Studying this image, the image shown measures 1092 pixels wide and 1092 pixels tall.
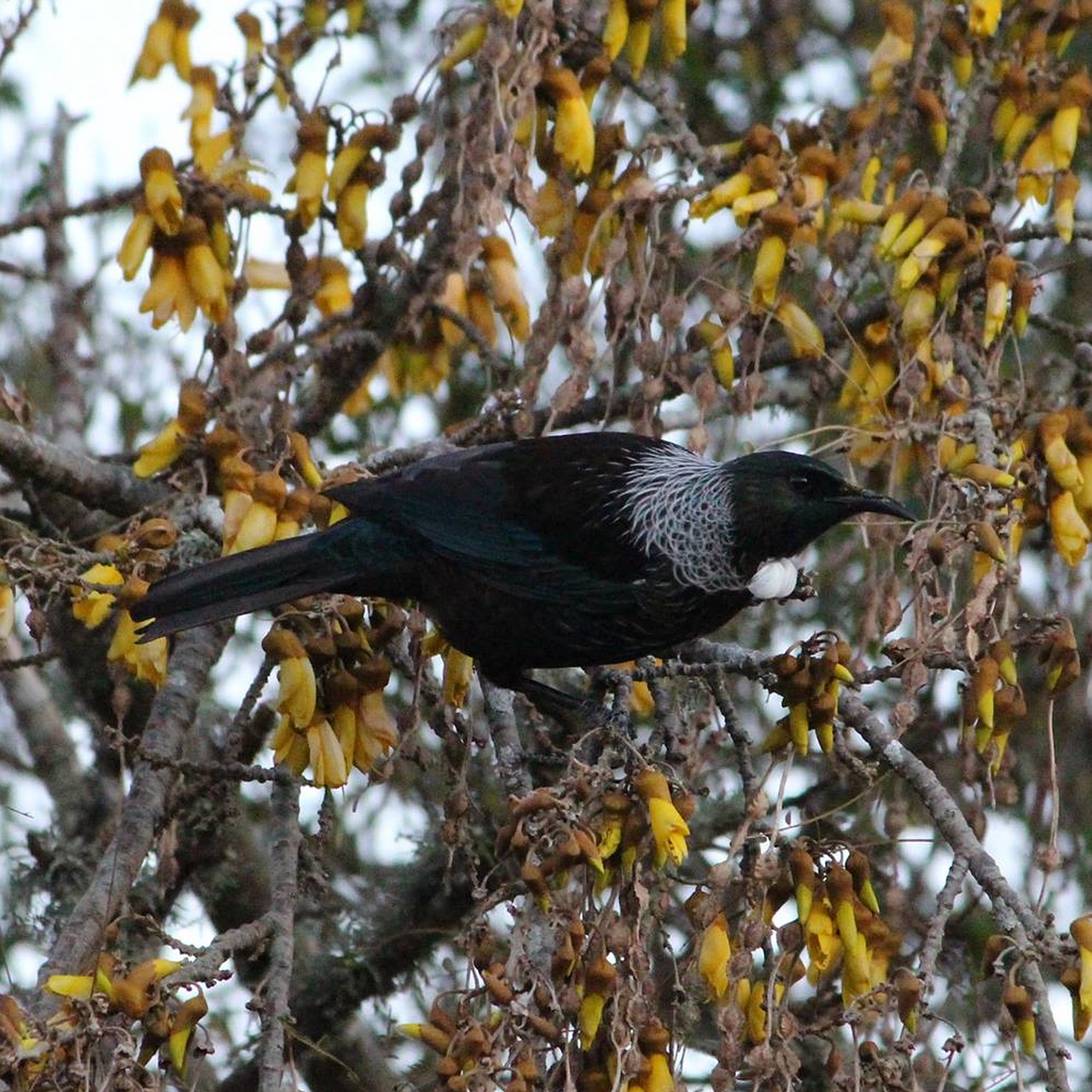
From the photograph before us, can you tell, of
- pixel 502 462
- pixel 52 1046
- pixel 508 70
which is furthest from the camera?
pixel 502 462

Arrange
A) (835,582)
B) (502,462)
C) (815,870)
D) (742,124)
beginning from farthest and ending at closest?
(742,124)
(835,582)
(502,462)
(815,870)

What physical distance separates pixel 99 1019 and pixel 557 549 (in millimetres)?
1588

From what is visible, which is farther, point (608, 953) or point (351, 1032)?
point (351, 1032)

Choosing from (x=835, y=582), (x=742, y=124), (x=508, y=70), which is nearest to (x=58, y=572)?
(x=508, y=70)

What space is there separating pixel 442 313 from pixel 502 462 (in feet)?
1.32

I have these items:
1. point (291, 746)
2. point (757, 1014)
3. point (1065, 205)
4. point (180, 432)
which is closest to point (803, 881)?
point (757, 1014)

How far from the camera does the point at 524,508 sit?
11.8 ft

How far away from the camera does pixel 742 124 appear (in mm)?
5609

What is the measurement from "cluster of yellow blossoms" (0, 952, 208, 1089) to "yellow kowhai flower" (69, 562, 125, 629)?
28.4 inches

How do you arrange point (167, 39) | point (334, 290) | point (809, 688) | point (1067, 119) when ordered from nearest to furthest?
1. point (809, 688)
2. point (1067, 119)
3. point (167, 39)
4. point (334, 290)

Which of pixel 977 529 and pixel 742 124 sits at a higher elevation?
pixel 742 124

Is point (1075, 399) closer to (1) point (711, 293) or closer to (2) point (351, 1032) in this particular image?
(1) point (711, 293)

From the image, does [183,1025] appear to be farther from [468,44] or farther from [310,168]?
[468,44]

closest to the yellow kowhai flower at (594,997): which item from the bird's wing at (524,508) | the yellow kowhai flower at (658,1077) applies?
the yellow kowhai flower at (658,1077)
